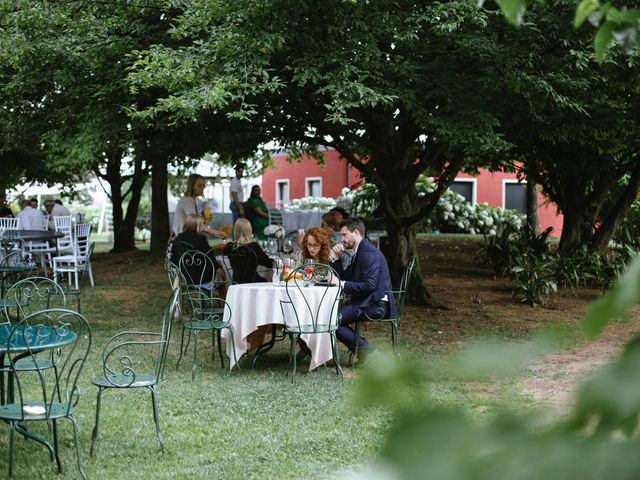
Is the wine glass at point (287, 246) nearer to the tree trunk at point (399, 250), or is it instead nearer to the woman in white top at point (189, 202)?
the woman in white top at point (189, 202)

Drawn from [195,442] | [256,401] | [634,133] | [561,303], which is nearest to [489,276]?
[561,303]

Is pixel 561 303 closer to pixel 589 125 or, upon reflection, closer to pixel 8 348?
pixel 589 125

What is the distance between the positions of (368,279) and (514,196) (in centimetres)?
3118

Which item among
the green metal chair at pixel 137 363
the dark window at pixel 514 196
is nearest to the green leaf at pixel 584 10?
the green metal chair at pixel 137 363

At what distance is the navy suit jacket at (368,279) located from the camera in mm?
8719

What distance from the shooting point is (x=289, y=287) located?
28.5 ft

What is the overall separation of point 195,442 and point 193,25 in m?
5.41

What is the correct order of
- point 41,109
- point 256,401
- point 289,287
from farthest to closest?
point 41,109, point 289,287, point 256,401

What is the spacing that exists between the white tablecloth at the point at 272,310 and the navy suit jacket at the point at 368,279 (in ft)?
0.96

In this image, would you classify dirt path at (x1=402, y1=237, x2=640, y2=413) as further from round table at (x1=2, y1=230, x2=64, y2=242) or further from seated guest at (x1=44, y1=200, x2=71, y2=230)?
seated guest at (x1=44, y1=200, x2=71, y2=230)

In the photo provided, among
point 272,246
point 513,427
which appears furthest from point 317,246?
point 513,427

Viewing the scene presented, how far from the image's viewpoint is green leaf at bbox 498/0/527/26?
0.68m

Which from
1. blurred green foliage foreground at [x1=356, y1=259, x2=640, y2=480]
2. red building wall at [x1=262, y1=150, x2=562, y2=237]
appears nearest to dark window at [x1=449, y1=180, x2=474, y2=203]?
red building wall at [x1=262, y1=150, x2=562, y2=237]

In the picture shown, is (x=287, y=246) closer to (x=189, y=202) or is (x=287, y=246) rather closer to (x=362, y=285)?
(x=189, y=202)
